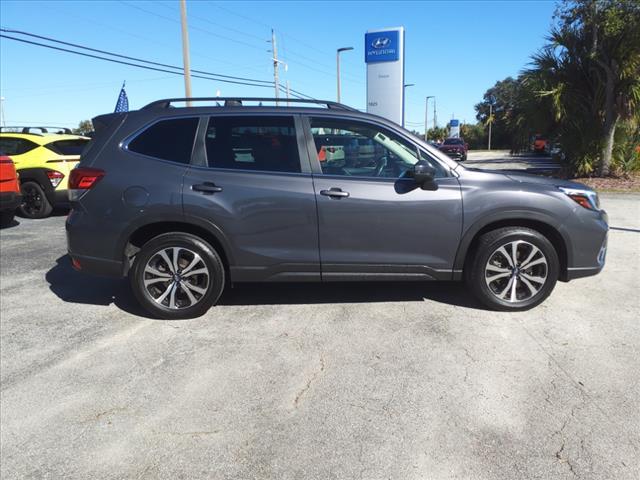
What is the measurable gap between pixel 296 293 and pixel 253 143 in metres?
1.63

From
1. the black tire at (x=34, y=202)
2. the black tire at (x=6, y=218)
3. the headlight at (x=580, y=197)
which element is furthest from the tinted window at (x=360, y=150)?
the black tire at (x=34, y=202)

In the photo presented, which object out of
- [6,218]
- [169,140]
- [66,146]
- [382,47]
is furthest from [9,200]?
[382,47]

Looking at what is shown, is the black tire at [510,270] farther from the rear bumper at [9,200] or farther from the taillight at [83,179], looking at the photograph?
the rear bumper at [9,200]

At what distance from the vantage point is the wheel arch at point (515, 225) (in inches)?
164

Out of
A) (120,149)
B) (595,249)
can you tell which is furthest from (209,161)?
(595,249)

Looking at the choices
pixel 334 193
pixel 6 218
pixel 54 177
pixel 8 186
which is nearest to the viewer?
pixel 334 193

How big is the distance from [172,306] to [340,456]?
2.32 meters

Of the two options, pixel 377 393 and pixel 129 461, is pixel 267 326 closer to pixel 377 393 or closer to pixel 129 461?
pixel 377 393

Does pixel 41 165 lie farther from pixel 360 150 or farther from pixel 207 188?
pixel 360 150

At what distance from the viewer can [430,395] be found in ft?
10.0

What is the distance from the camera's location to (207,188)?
13.4ft

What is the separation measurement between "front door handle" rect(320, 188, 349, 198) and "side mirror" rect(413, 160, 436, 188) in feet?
1.95

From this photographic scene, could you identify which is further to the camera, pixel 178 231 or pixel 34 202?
pixel 34 202

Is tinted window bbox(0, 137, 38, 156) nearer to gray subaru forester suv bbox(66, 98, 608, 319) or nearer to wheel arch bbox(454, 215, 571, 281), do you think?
gray subaru forester suv bbox(66, 98, 608, 319)
